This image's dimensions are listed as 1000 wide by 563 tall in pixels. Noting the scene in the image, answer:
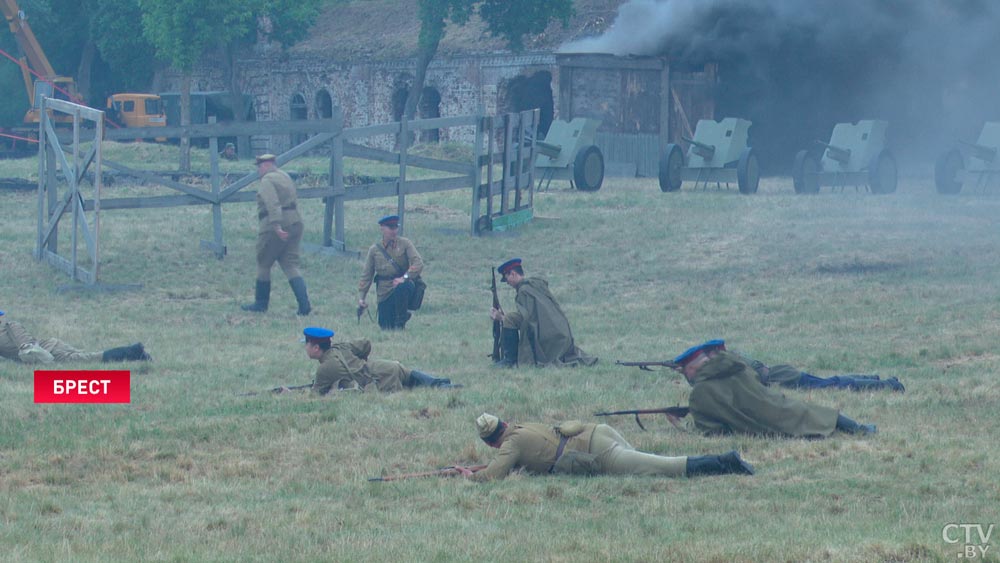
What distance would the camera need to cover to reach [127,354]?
12352mm

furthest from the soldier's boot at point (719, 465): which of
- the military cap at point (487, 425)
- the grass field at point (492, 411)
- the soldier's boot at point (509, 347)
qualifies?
the soldier's boot at point (509, 347)

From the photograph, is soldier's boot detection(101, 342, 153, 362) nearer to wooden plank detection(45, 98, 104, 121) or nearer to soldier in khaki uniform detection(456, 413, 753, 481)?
wooden plank detection(45, 98, 104, 121)

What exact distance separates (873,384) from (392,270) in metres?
5.70

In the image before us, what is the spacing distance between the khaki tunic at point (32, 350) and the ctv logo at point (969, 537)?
809 cm

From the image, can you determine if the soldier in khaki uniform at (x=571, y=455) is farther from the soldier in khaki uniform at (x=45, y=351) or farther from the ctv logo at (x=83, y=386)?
the soldier in khaki uniform at (x=45, y=351)

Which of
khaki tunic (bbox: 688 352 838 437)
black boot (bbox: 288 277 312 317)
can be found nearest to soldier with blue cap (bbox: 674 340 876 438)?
khaki tunic (bbox: 688 352 838 437)

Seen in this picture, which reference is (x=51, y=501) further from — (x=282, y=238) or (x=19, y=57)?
(x=19, y=57)

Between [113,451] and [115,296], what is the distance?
26.4ft

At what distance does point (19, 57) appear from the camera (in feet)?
170

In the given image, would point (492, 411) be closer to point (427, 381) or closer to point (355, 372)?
point (427, 381)

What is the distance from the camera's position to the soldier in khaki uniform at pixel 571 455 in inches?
325

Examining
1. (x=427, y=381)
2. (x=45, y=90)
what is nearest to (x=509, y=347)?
(x=427, y=381)

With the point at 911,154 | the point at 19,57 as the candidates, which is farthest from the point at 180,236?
the point at 19,57

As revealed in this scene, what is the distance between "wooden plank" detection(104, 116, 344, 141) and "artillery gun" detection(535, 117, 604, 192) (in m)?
9.60
